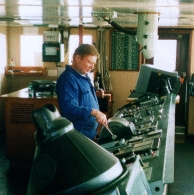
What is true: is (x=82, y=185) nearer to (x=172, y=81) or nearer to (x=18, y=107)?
(x=18, y=107)

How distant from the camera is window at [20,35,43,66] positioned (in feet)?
30.3

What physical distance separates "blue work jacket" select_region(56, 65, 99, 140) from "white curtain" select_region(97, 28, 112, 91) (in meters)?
5.53

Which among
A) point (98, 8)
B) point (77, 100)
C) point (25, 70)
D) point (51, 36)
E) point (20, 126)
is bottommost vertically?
point (20, 126)

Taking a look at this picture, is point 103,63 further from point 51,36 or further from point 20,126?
point 20,126

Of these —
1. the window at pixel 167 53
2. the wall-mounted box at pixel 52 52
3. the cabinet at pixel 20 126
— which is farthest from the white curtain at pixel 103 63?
the cabinet at pixel 20 126

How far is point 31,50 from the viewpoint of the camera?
9.29m

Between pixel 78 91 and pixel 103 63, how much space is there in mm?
5738

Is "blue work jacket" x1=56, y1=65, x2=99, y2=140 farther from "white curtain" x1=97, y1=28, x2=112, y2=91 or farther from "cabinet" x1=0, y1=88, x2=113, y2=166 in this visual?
"white curtain" x1=97, y1=28, x2=112, y2=91

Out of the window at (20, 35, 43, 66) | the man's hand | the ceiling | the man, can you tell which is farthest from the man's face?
the window at (20, 35, 43, 66)

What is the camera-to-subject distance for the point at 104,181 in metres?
0.91

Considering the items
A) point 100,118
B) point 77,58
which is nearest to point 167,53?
point 77,58

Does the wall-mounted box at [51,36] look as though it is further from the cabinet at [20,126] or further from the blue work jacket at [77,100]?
the blue work jacket at [77,100]

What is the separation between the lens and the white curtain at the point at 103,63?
345 inches

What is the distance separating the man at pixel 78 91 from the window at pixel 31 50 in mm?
6174
